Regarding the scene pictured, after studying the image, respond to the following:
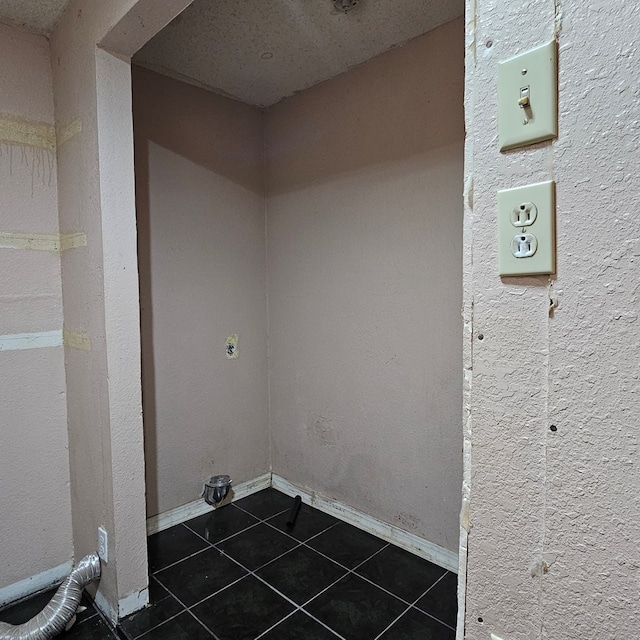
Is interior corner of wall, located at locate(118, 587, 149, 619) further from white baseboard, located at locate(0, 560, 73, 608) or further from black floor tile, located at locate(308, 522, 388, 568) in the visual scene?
black floor tile, located at locate(308, 522, 388, 568)

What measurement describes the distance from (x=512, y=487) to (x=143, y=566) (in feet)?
5.31

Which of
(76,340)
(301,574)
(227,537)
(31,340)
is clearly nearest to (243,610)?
(301,574)

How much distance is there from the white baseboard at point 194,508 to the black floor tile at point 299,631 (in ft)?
3.09

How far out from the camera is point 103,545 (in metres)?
1.68

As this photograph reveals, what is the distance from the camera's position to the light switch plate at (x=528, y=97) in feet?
1.83

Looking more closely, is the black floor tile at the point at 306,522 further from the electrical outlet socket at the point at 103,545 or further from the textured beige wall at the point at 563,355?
the textured beige wall at the point at 563,355

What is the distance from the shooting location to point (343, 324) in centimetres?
232

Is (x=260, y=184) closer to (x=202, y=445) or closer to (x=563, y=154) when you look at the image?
(x=202, y=445)

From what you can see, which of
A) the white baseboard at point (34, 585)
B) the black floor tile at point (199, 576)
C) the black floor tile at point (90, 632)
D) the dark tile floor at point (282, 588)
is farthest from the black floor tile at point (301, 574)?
the white baseboard at point (34, 585)

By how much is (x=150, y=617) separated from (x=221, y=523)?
2.27ft

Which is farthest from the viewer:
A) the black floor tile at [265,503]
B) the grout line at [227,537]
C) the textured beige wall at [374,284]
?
the black floor tile at [265,503]

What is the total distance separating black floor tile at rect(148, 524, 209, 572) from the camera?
201 cm

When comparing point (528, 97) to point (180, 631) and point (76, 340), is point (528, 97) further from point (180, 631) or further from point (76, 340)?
point (180, 631)

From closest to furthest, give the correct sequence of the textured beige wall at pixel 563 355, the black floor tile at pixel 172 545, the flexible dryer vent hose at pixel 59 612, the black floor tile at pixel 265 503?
the textured beige wall at pixel 563 355 → the flexible dryer vent hose at pixel 59 612 → the black floor tile at pixel 172 545 → the black floor tile at pixel 265 503
